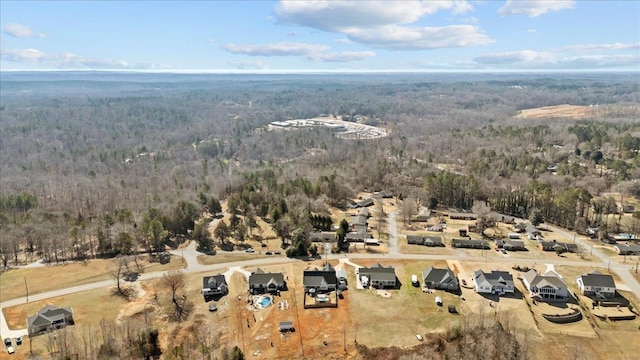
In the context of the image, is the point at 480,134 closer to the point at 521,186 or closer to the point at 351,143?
the point at 351,143

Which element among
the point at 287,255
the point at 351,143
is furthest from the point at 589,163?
the point at 287,255

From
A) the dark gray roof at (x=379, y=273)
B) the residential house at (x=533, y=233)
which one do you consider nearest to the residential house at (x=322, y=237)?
the dark gray roof at (x=379, y=273)

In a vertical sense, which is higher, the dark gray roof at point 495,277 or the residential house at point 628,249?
the dark gray roof at point 495,277

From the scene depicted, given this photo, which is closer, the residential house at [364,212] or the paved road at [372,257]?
the paved road at [372,257]

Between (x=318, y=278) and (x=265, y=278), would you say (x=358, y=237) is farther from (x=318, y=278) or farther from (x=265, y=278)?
(x=265, y=278)

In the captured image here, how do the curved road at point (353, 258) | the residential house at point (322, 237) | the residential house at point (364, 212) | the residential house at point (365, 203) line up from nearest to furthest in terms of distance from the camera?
1. the curved road at point (353, 258)
2. the residential house at point (322, 237)
3. the residential house at point (364, 212)
4. the residential house at point (365, 203)

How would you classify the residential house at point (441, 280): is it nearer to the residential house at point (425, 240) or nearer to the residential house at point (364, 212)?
the residential house at point (425, 240)
